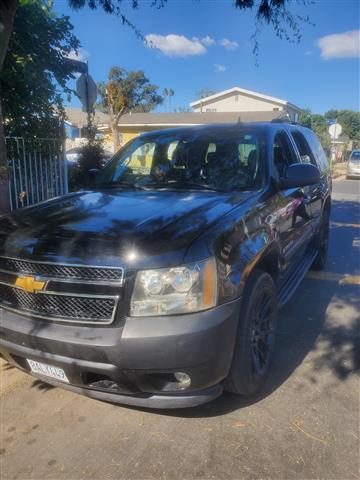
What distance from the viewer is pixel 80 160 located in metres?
10.4

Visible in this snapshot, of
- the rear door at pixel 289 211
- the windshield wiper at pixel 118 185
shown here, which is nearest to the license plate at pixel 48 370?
the windshield wiper at pixel 118 185

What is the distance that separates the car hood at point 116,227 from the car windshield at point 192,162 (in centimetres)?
31

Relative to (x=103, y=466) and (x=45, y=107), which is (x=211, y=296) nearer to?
(x=103, y=466)

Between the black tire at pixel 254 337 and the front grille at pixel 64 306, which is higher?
the front grille at pixel 64 306

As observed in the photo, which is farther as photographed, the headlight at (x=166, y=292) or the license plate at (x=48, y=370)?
the license plate at (x=48, y=370)

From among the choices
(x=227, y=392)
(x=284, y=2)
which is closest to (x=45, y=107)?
(x=284, y=2)

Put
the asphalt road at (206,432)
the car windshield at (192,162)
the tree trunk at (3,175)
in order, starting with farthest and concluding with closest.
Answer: the tree trunk at (3,175)
the car windshield at (192,162)
the asphalt road at (206,432)

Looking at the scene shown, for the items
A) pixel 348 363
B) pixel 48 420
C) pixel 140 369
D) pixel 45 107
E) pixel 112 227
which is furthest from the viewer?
pixel 45 107

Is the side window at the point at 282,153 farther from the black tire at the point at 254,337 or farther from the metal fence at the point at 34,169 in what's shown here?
the metal fence at the point at 34,169

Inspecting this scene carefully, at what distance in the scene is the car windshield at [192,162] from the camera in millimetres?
3617

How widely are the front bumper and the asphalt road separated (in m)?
0.34

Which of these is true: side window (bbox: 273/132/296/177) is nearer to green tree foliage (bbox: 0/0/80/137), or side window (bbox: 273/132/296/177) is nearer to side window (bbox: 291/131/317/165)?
side window (bbox: 291/131/317/165)

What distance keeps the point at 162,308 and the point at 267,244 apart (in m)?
1.13

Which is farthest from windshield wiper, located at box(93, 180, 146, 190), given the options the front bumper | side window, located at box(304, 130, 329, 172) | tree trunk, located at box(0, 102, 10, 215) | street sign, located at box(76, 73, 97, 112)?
street sign, located at box(76, 73, 97, 112)
